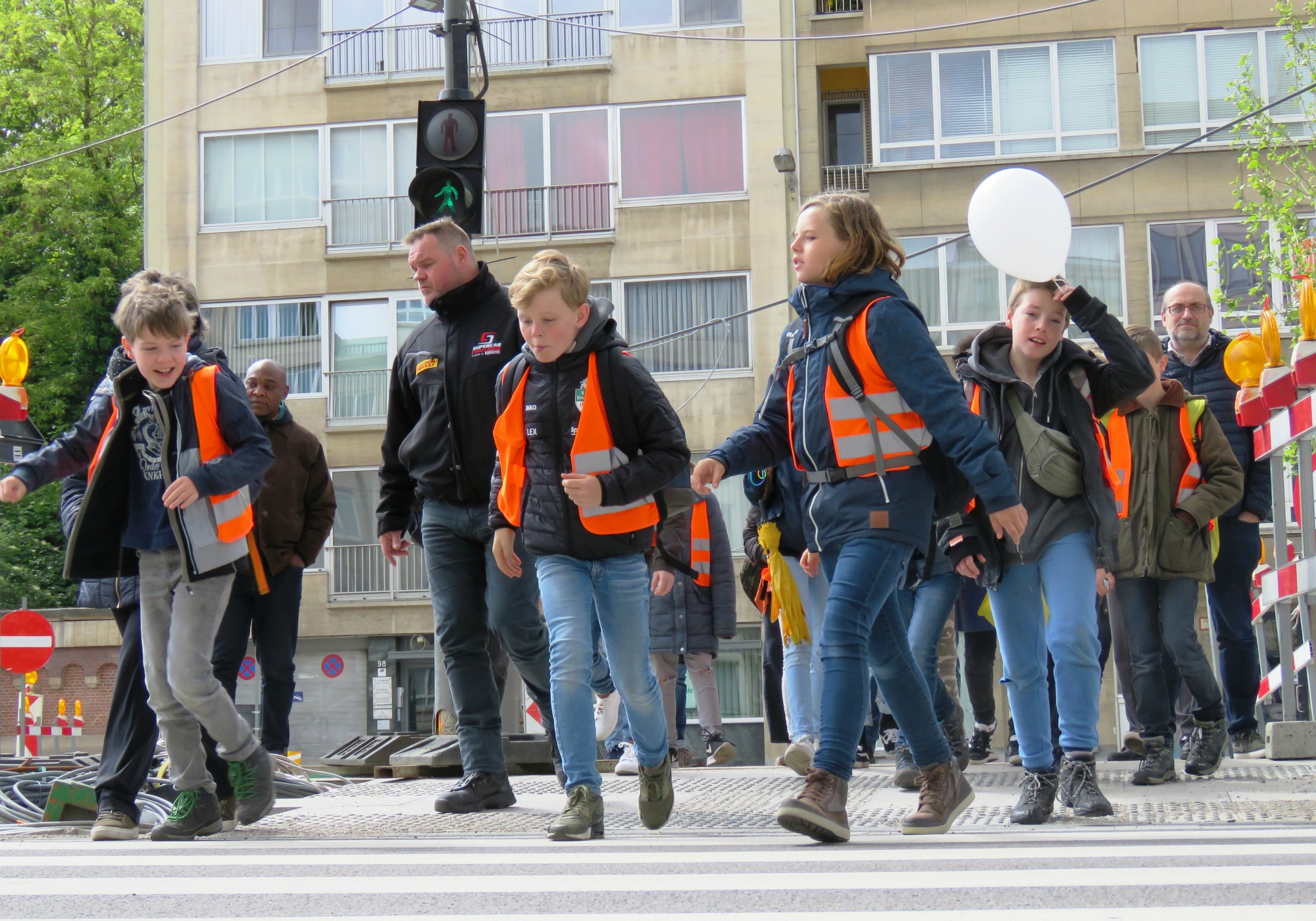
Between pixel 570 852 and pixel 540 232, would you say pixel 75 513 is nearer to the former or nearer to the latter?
pixel 570 852

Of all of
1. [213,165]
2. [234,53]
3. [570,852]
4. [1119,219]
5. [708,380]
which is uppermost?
[234,53]

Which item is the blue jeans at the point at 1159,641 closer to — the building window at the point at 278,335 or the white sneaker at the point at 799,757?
the white sneaker at the point at 799,757

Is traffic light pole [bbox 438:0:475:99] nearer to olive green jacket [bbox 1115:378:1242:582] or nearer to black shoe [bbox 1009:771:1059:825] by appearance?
olive green jacket [bbox 1115:378:1242:582]

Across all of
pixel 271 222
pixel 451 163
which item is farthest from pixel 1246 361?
pixel 271 222

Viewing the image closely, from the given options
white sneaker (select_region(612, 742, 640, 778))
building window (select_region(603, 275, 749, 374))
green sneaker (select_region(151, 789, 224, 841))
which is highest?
building window (select_region(603, 275, 749, 374))

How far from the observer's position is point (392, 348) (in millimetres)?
31344

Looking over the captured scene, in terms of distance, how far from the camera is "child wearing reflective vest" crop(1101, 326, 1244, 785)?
7.88 meters

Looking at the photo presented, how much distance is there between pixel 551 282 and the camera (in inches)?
230

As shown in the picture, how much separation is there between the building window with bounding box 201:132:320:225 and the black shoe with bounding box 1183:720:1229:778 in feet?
86.7

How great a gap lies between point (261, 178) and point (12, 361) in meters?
19.4

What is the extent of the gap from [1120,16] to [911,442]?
1021 inches

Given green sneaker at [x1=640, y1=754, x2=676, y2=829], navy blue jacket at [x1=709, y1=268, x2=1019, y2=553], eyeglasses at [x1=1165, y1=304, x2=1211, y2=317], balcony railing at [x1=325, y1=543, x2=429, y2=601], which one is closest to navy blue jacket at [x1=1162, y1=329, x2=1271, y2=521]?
eyeglasses at [x1=1165, y1=304, x2=1211, y2=317]

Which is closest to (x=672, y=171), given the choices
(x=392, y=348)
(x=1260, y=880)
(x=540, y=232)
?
(x=540, y=232)

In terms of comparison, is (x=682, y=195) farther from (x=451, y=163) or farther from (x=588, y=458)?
(x=588, y=458)
